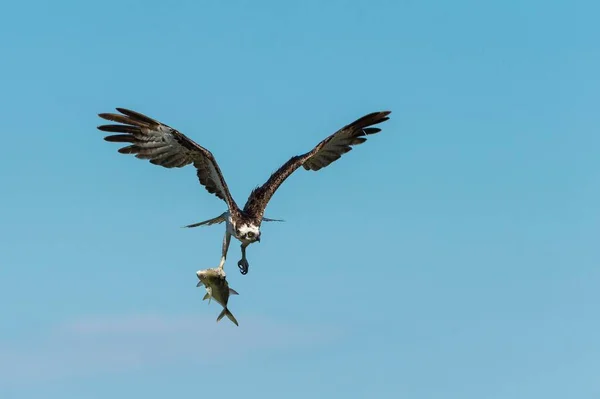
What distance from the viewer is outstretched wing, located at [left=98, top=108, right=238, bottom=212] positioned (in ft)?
104

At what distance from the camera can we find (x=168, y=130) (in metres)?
31.9

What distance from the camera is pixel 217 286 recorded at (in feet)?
101

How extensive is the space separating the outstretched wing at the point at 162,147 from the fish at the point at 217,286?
2.39m

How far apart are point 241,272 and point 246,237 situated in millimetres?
959

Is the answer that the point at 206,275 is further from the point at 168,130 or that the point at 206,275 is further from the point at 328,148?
the point at 328,148

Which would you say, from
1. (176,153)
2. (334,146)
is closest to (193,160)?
(176,153)

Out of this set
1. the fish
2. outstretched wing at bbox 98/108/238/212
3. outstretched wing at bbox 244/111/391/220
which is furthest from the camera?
outstretched wing at bbox 244/111/391/220

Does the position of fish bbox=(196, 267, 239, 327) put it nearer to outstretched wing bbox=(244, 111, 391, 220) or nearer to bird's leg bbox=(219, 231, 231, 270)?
bird's leg bbox=(219, 231, 231, 270)

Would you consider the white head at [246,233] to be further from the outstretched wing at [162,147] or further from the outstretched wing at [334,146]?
the outstretched wing at [334,146]

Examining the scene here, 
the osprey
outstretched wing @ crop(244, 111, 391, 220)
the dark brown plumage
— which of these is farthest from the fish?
outstretched wing @ crop(244, 111, 391, 220)

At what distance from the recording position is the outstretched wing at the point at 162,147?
31.7 m

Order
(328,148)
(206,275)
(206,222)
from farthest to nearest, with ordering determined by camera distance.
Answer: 1. (328,148)
2. (206,222)
3. (206,275)

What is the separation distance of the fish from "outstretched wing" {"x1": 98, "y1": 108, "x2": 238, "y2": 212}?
7.86 feet

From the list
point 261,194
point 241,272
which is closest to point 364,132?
point 261,194
